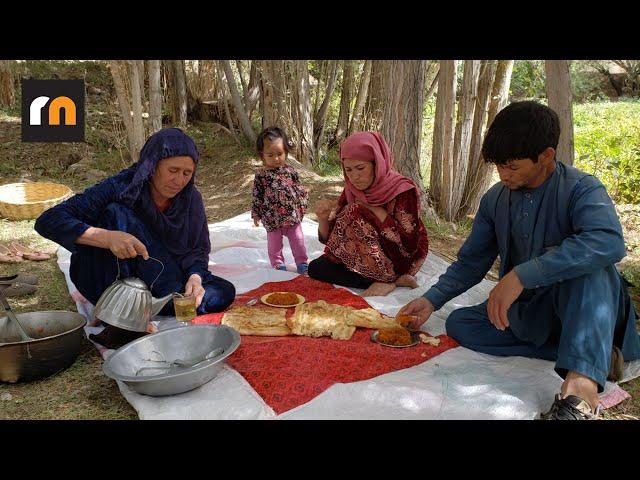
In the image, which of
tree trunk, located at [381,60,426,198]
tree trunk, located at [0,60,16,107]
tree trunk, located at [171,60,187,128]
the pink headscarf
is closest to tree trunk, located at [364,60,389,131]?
tree trunk, located at [381,60,426,198]

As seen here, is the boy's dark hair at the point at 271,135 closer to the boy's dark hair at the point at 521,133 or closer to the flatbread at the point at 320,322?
the flatbread at the point at 320,322

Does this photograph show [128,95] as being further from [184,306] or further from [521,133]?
[521,133]

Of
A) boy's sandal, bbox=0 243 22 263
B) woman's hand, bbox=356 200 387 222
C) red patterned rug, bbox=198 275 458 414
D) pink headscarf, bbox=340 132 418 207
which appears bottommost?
red patterned rug, bbox=198 275 458 414

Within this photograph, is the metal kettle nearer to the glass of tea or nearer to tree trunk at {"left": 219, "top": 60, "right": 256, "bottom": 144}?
the glass of tea

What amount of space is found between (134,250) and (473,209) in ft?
14.9

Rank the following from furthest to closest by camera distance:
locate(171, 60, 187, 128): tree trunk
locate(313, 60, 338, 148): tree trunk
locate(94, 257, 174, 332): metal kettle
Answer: locate(171, 60, 187, 128): tree trunk < locate(313, 60, 338, 148): tree trunk < locate(94, 257, 174, 332): metal kettle

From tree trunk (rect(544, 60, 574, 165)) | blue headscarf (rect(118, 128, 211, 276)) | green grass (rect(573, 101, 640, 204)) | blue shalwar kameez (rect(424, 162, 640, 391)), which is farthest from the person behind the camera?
green grass (rect(573, 101, 640, 204))

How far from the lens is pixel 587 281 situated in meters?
2.35

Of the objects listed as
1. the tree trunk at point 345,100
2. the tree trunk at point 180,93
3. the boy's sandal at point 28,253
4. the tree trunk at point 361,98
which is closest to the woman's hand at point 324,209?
the boy's sandal at point 28,253

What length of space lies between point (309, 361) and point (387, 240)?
1355 mm

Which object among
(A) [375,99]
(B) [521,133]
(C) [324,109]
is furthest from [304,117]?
(B) [521,133]

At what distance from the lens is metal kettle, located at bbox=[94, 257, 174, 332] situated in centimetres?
275

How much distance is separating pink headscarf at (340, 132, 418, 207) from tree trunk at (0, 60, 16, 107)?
303 inches

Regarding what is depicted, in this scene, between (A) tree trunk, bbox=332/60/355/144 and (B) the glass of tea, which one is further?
(A) tree trunk, bbox=332/60/355/144
